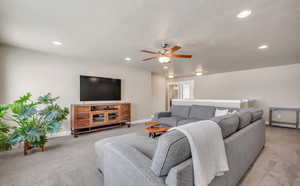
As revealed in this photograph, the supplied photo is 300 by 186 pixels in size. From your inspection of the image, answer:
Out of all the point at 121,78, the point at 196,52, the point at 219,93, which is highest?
the point at 196,52

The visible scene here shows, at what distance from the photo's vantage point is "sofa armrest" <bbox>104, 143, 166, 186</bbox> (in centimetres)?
90

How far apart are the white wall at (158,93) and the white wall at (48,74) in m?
1.65

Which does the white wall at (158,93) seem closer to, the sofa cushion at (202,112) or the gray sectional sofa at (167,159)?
the sofa cushion at (202,112)

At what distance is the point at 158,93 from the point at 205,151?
19.5 feet

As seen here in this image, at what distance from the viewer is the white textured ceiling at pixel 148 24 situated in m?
1.63

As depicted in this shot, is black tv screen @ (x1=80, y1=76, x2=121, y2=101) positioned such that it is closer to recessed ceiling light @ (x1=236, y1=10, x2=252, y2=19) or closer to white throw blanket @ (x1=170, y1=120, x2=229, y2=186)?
white throw blanket @ (x1=170, y1=120, x2=229, y2=186)

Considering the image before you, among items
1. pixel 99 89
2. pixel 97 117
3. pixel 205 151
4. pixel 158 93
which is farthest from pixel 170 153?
pixel 158 93

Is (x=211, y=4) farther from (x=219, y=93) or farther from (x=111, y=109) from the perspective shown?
(x=219, y=93)

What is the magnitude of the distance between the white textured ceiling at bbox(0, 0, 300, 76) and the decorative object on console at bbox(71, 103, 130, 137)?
175cm

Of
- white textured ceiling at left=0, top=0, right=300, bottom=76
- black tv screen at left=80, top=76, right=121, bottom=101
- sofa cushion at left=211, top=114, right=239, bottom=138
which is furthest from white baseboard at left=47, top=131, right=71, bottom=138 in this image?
sofa cushion at left=211, top=114, right=239, bottom=138

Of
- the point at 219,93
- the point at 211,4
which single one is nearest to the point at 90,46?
the point at 211,4

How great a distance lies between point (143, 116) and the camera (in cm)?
577

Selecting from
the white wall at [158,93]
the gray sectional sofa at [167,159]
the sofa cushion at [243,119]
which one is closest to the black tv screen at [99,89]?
the white wall at [158,93]

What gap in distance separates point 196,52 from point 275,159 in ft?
9.10
